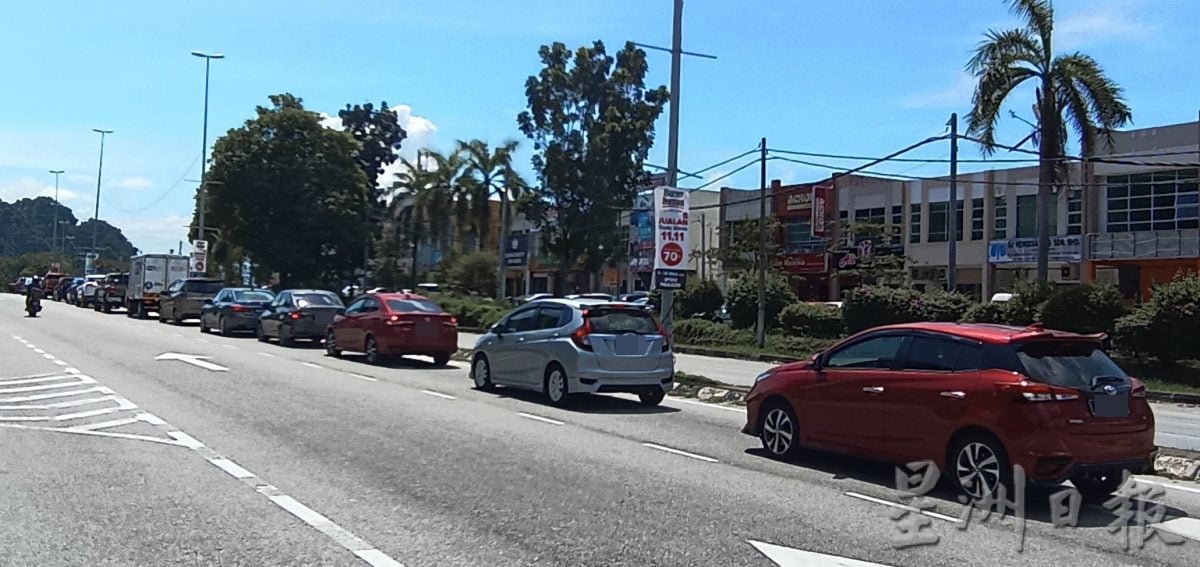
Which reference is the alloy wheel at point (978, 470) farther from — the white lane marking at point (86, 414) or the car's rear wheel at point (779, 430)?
the white lane marking at point (86, 414)

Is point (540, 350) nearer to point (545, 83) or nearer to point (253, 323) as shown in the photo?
point (253, 323)

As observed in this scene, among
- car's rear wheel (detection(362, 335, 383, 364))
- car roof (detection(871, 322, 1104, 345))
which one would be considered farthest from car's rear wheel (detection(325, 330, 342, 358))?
car roof (detection(871, 322, 1104, 345))

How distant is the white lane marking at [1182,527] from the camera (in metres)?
8.33

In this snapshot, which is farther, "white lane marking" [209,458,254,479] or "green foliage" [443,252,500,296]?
"green foliage" [443,252,500,296]

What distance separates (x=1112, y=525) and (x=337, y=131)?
57.3 meters

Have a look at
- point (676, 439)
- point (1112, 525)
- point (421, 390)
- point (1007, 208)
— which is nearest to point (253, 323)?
point (421, 390)

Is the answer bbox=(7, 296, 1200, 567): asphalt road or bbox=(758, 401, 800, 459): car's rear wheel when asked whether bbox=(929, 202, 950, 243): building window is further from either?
bbox=(758, 401, 800, 459): car's rear wheel

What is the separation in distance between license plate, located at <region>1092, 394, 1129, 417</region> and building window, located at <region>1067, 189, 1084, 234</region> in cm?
4433

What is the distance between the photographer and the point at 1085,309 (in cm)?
2742

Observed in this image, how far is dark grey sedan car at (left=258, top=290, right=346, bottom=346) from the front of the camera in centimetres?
2889

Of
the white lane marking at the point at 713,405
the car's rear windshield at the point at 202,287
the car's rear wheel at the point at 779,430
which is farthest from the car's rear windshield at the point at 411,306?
the car's rear windshield at the point at 202,287

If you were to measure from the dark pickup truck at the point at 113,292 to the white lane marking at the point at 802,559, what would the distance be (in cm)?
4993

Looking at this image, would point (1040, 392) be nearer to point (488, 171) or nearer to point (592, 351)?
point (592, 351)

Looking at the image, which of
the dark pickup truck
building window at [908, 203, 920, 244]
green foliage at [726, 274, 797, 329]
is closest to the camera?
green foliage at [726, 274, 797, 329]
